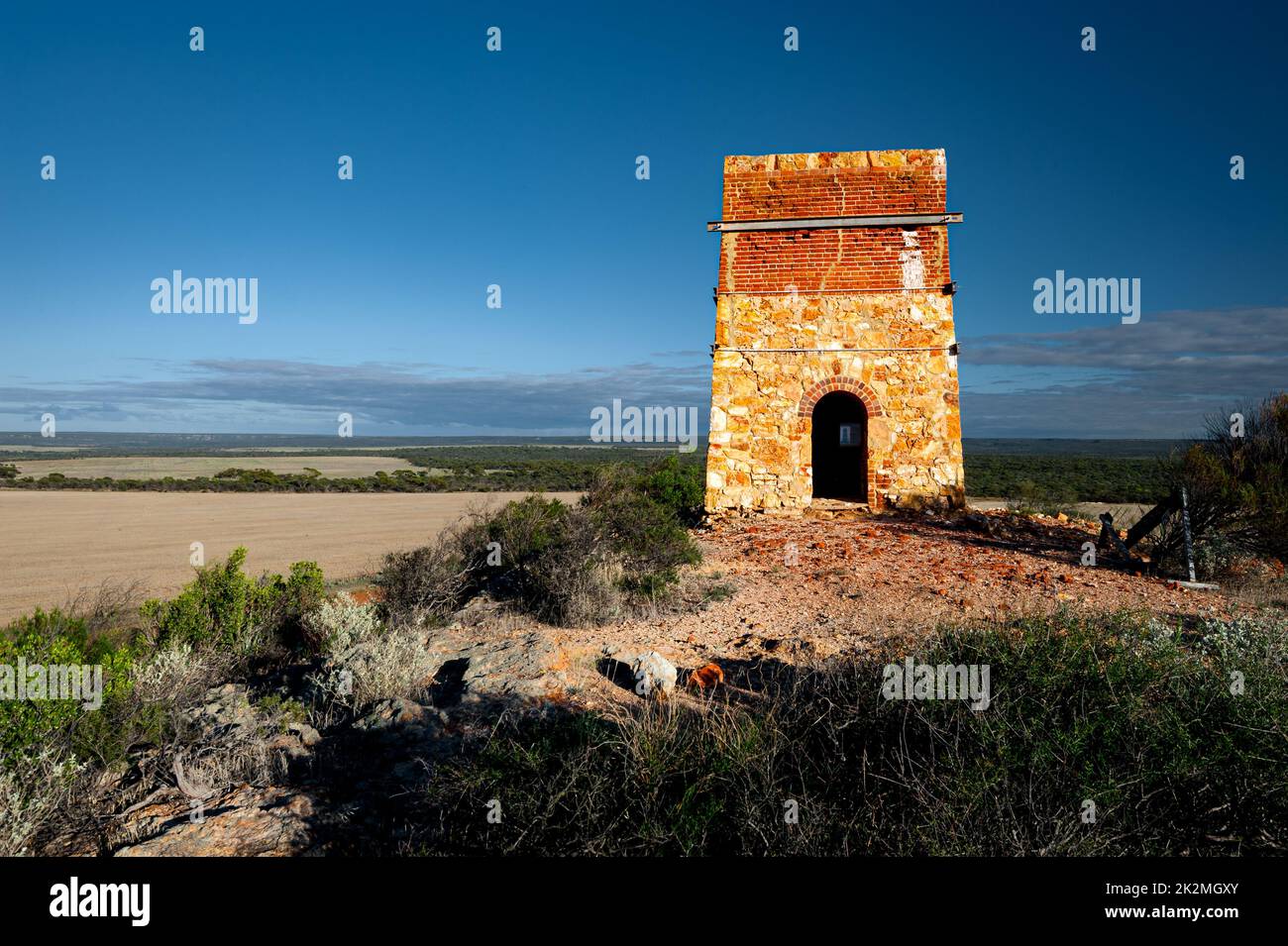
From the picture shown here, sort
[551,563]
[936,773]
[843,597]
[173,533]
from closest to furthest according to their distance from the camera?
[936,773]
[843,597]
[551,563]
[173,533]

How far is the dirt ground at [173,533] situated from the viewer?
14.7m

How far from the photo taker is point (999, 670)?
384 centimetres

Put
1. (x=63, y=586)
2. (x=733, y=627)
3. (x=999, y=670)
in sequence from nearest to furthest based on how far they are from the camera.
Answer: (x=999, y=670), (x=733, y=627), (x=63, y=586)

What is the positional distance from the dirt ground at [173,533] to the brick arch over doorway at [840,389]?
6.19 metres

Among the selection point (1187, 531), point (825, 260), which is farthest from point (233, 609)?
point (1187, 531)

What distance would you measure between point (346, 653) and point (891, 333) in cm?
1005

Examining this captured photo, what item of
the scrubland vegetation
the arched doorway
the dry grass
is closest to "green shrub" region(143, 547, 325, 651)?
the scrubland vegetation

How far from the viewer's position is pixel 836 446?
602 inches

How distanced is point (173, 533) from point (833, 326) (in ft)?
72.6

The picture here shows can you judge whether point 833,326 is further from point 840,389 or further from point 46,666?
point 46,666

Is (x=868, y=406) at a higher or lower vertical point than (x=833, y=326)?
lower
